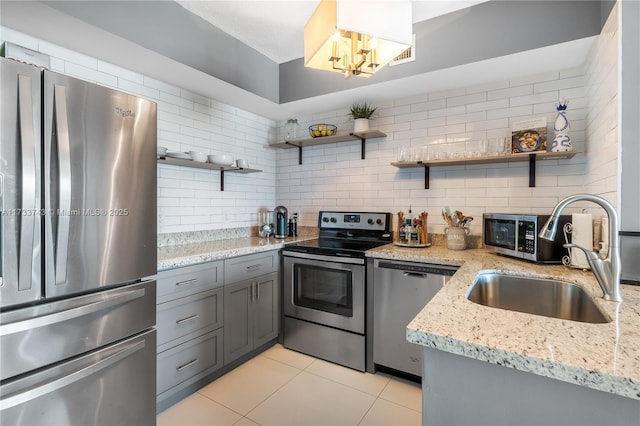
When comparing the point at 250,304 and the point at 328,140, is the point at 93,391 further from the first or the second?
the point at 328,140

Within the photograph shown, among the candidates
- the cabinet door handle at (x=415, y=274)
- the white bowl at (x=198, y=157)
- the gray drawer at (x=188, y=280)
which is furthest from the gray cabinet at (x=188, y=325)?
the cabinet door handle at (x=415, y=274)

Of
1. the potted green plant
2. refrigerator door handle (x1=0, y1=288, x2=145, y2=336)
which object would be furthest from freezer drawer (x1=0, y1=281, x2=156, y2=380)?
the potted green plant

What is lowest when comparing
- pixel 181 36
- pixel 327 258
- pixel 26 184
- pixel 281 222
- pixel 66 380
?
pixel 66 380

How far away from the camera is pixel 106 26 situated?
65.1 inches

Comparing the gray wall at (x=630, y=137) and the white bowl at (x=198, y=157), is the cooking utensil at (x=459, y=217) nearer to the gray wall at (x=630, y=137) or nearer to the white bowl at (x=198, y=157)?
the gray wall at (x=630, y=137)

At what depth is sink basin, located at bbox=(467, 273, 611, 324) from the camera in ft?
4.28

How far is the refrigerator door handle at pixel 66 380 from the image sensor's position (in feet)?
3.67

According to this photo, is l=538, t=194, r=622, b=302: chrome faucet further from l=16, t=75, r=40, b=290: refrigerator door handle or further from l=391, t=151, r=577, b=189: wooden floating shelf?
l=16, t=75, r=40, b=290: refrigerator door handle

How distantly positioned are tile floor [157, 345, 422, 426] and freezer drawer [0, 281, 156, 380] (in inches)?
27.5

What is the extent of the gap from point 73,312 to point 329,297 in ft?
5.26

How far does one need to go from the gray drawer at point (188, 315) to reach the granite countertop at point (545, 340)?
4.99 feet

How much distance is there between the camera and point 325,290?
95.6 inches

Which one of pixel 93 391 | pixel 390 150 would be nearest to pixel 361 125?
pixel 390 150

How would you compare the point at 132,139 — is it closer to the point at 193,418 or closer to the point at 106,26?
the point at 106,26
